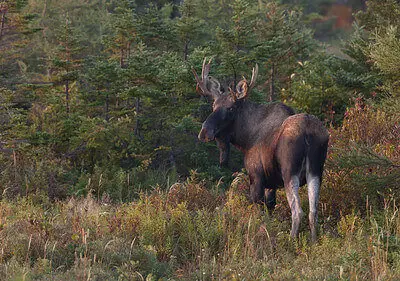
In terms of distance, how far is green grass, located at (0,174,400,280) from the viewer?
5.69 m

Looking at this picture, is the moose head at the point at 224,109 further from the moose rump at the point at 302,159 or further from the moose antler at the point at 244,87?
the moose rump at the point at 302,159

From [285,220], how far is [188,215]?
1.42 metres

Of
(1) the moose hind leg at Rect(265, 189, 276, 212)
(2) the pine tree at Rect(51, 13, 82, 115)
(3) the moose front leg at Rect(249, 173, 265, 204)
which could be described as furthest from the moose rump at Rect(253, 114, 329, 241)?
(2) the pine tree at Rect(51, 13, 82, 115)

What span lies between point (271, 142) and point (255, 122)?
70 centimetres

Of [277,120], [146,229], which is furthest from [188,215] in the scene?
[277,120]

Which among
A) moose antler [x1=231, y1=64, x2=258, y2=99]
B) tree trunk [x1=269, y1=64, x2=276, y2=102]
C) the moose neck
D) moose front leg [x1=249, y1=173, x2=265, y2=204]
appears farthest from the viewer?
tree trunk [x1=269, y1=64, x2=276, y2=102]

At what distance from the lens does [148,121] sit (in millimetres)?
13320

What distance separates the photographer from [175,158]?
13586 millimetres

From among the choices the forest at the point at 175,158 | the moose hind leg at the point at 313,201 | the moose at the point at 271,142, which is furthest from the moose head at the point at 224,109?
the moose hind leg at the point at 313,201

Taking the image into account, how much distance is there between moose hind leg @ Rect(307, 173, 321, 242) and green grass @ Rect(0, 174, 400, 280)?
177mm

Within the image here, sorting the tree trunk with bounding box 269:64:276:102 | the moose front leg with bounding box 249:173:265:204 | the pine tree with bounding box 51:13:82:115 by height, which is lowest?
the tree trunk with bounding box 269:64:276:102

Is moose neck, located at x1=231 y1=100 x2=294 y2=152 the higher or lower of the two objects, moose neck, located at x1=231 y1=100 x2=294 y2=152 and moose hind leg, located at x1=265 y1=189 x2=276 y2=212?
the higher

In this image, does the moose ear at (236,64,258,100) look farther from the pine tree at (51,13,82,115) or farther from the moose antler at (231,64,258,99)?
the pine tree at (51,13,82,115)

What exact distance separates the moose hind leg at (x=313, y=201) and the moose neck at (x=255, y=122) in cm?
98
